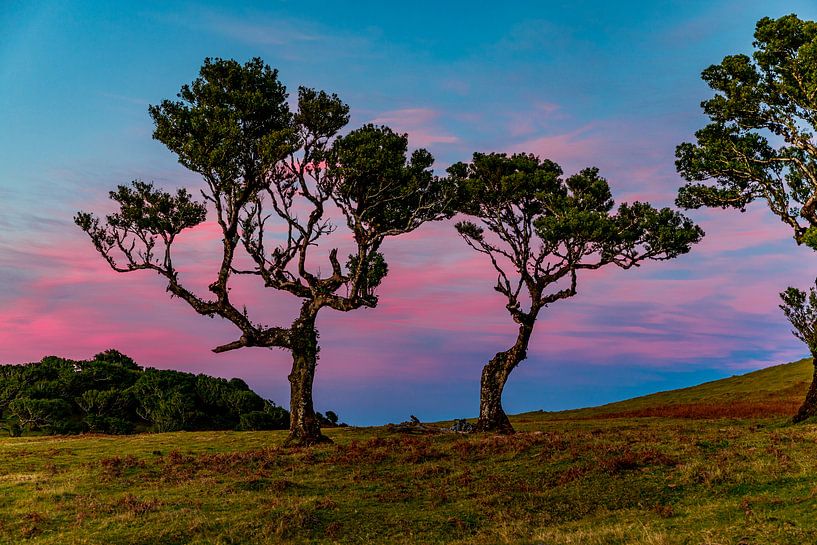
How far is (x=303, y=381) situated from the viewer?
4375 cm

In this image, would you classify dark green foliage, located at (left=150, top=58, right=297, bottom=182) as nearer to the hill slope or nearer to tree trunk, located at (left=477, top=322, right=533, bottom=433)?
tree trunk, located at (left=477, top=322, right=533, bottom=433)

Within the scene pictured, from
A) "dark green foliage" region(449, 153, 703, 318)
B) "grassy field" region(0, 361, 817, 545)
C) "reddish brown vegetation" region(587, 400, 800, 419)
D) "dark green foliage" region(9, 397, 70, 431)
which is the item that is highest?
"dark green foliage" region(449, 153, 703, 318)

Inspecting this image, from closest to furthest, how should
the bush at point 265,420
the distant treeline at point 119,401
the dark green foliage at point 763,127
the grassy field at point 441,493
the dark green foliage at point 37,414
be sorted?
the grassy field at point 441,493
the dark green foliage at point 763,127
the dark green foliage at point 37,414
the distant treeline at point 119,401
the bush at point 265,420

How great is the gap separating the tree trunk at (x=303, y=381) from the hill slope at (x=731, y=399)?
38100 mm

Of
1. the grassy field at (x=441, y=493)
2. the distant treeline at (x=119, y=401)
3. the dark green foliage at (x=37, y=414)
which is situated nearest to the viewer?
the grassy field at (x=441, y=493)

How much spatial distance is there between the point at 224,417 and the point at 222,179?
3853cm

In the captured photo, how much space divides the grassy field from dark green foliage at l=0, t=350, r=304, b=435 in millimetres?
29619

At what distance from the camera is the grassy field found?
17906 millimetres

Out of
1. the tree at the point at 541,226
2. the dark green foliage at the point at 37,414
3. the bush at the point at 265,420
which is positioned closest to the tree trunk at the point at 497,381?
the tree at the point at 541,226

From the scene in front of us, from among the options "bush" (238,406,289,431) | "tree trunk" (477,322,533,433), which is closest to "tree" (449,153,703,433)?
"tree trunk" (477,322,533,433)

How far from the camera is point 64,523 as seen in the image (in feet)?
70.5

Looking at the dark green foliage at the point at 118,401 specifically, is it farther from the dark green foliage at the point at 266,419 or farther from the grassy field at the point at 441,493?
the grassy field at the point at 441,493

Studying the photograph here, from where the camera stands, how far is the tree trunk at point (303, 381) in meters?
42.8

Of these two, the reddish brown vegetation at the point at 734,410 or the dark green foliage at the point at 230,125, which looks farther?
the reddish brown vegetation at the point at 734,410
